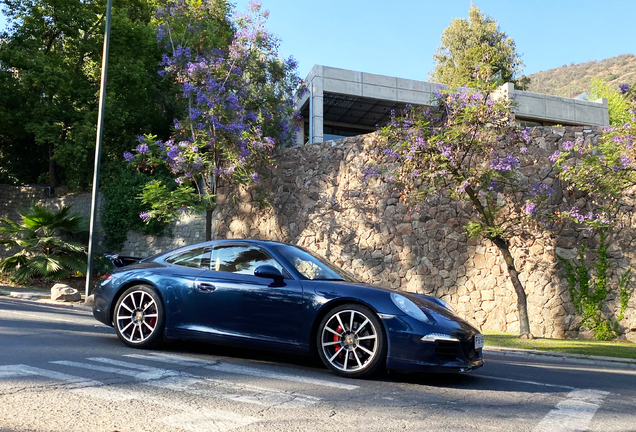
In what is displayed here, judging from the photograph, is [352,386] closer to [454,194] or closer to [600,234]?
[454,194]

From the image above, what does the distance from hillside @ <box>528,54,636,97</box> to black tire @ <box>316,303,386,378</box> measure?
334 feet

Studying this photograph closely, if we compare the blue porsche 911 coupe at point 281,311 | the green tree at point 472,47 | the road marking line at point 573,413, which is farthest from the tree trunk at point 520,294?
the green tree at point 472,47

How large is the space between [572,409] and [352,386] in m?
1.86

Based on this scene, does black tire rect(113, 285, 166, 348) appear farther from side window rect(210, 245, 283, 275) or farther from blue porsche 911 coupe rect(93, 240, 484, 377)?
side window rect(210, 245, 283, 275)

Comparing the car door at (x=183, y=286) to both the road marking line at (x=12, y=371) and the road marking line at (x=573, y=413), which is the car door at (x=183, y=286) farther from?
the road marking line at (x=573, y=413)

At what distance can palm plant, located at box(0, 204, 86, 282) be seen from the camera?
1853cm

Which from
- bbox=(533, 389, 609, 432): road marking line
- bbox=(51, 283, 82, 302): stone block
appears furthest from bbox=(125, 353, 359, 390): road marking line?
bbox=(51, 283, 82, 302): stone block

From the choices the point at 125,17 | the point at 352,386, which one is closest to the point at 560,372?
the point at 352,386

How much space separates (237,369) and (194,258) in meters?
1.65

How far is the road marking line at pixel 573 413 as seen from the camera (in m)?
4.04

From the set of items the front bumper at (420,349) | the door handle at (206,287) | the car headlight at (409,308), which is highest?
the door handle at (206,287)

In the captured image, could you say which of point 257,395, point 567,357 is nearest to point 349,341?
point 257,395

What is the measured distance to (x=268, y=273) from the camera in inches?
233

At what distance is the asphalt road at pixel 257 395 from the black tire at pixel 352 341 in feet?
0.46
